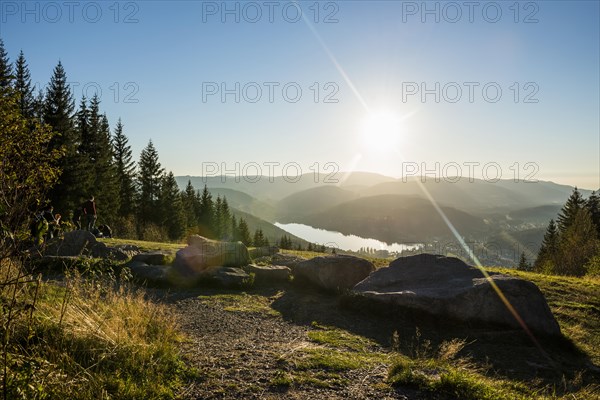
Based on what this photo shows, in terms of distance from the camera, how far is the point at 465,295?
1138 centimetres

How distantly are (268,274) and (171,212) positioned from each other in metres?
52.1

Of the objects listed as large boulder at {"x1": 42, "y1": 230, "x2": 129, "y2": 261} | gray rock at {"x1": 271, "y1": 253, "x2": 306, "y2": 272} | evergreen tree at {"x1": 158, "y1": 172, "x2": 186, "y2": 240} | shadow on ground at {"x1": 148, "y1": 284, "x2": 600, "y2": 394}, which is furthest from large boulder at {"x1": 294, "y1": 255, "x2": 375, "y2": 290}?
evergreen tree at {"x1": 158, "y1": 172, "x2": 186, "y2": 240}

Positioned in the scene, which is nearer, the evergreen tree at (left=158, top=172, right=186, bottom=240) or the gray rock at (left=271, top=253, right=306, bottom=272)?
the gray rock at (left=271, top=253, right=306, bottom=272)

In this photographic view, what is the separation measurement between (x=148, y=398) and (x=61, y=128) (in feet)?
150

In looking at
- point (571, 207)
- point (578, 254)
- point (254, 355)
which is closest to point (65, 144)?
point (254, 355)

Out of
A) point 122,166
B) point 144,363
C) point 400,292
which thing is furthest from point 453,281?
point 122,166

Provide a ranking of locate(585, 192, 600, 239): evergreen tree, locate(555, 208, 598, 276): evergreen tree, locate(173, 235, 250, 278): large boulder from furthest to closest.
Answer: locate(585, 192, 600, 239): evergreen tree < locate(555, 208, 598, 276): evergreen tree < locate(173, 235, 250, 278): large boulder

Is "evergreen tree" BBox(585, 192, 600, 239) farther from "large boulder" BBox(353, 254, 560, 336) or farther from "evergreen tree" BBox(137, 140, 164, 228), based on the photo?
"evergreen tree" BBox(137, 140, 164, 228)

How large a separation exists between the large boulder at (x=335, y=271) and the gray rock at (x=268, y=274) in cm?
63

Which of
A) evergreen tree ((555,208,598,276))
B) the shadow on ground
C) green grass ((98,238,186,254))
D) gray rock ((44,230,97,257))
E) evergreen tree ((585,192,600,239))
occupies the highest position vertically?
evergreen tree ((585,192,600,239))

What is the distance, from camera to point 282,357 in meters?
7.40

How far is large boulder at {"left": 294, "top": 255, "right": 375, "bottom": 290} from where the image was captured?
15383 mm

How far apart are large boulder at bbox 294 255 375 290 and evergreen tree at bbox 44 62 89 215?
120 feet

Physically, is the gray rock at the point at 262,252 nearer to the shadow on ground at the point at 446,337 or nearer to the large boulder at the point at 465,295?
the shadow on ground at the point at 446,337
